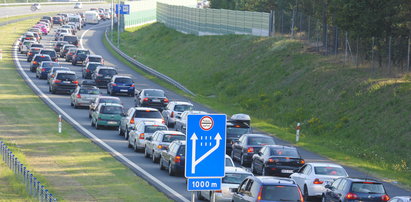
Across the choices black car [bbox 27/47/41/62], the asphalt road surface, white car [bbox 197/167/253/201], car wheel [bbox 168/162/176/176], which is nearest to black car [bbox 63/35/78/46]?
the asphalt road surface

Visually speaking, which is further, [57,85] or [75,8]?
[75,8]

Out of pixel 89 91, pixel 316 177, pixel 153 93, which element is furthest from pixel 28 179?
pixel 153 93

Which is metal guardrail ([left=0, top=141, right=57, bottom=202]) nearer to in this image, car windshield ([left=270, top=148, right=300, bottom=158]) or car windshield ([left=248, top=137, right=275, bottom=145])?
car windshield ([left=270, top=148, right=300, bottom=158])

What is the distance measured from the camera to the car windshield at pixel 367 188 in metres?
22.5

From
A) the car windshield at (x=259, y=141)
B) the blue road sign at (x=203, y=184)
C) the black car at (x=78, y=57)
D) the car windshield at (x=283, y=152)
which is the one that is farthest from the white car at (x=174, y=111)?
the blue road sign at (x=203, y=184)

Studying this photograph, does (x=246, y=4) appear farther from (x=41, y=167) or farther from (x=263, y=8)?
(x=41, y=167)

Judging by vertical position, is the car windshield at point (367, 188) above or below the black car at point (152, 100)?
above

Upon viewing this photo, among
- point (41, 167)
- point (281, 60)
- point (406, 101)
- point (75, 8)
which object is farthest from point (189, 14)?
point (75, 8)

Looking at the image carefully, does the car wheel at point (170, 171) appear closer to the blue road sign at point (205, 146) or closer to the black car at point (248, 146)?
the black car at point (248, 146)

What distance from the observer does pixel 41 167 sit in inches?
1198

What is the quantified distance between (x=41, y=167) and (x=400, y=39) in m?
26.0

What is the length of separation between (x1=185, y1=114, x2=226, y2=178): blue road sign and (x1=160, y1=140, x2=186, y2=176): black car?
16699 mm

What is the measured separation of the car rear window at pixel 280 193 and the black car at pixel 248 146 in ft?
42.5

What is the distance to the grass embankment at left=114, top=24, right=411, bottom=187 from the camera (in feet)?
124
